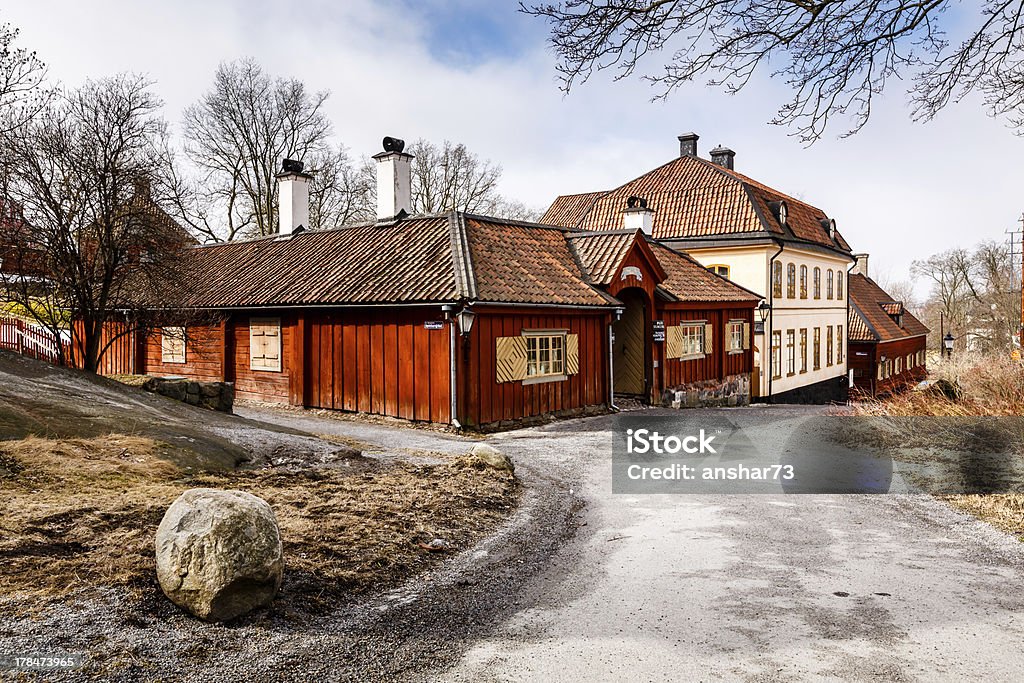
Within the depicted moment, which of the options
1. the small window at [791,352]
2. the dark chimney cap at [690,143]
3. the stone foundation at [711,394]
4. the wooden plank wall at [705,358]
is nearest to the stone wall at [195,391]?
the wooden plank wall at [705,358]

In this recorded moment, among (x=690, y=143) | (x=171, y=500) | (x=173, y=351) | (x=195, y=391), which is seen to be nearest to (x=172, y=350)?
(x=173, y=351)

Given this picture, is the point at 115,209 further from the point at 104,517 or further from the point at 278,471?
the point at 104,517

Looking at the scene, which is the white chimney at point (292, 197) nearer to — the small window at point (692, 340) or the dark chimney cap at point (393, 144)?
the dark chimney cap at point (393, 144)

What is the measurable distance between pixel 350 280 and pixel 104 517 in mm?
10960

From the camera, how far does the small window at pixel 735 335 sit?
2442cm

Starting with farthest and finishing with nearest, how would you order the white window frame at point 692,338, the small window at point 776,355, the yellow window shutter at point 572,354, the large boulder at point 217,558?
the small window at point 776,355, the white window frame at point 692,338, the yellow window shutter at point 572,354, the large boulder at point 217,558

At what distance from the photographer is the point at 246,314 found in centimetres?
1894

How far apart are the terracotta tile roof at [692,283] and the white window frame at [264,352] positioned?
967 cm

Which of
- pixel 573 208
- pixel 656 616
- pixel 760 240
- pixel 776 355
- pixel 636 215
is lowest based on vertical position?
pixel 656 616

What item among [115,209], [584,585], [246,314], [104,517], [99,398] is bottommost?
[584,585]

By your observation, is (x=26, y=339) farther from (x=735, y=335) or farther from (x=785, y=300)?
(x=785, y=300)

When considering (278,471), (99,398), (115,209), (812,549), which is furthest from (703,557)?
(115,209)

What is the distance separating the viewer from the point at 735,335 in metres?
24.8

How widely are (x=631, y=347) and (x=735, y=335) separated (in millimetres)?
5779
